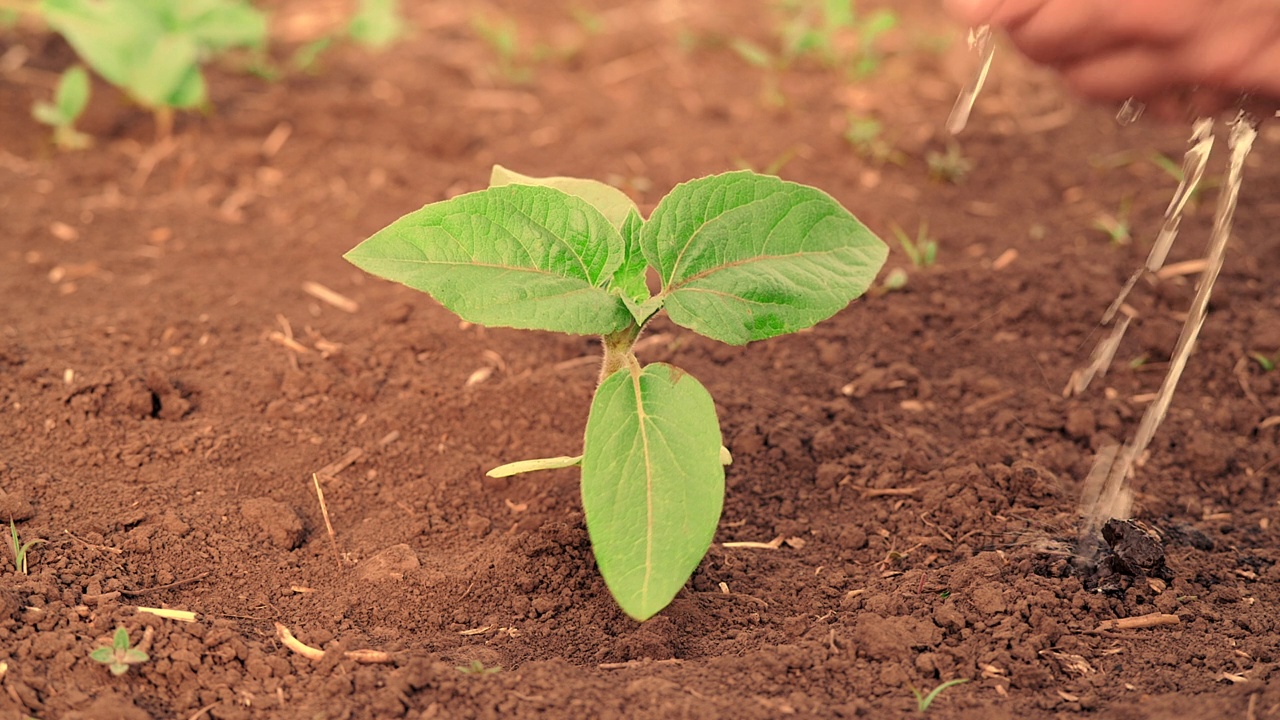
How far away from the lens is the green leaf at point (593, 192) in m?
2.16

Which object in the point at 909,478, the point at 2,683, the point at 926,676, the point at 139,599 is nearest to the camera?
the point at 2,683

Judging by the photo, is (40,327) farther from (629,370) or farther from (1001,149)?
(1001,149)

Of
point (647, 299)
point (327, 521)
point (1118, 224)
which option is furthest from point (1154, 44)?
point (1118, 224)

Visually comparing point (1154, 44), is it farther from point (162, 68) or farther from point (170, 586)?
point (162, 68)

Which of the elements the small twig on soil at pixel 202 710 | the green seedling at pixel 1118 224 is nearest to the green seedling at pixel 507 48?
the green seedling at pixel 1118 224

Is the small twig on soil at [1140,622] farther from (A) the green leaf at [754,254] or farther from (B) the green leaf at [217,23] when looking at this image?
(B) the green leaf at [217,23]

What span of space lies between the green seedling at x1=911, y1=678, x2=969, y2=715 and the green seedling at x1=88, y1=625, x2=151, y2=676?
3.88 ft

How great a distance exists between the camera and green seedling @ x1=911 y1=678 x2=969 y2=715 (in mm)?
1831

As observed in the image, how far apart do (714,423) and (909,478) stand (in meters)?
0.72

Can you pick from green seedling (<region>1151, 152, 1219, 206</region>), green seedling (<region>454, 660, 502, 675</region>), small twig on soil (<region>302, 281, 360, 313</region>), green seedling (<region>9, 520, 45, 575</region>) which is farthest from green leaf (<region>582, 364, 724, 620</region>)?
green seedling (<region>1151, 152, 1219, 206</region>)

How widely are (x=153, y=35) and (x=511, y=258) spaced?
7.51 feet

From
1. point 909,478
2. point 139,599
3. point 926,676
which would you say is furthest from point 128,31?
point 926,676

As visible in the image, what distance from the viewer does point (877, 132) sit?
3.97 meters

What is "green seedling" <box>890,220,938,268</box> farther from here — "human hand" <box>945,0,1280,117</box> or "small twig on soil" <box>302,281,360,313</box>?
"small twig on soil" <box>302,281,360,313</box>
